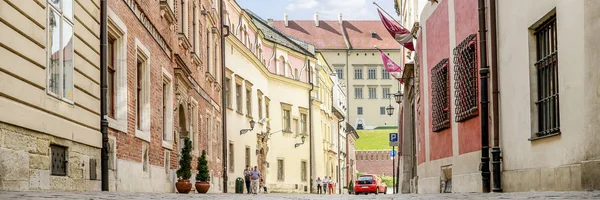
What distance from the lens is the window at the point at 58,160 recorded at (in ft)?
39.1

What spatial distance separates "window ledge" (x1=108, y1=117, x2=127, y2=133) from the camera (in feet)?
49.5

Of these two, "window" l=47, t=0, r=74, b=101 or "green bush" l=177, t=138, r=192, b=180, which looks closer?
"window" l=47, t=0, r=74, b=101

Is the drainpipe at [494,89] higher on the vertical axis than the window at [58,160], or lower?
higher

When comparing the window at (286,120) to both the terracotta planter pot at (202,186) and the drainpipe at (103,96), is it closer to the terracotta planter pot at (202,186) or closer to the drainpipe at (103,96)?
the terracotta planter pot at (202,186)

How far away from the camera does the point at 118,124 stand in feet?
51.5

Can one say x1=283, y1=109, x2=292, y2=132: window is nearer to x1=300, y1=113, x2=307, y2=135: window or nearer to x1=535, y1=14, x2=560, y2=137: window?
x1=300, y1=113, x2=307, y2=135: window

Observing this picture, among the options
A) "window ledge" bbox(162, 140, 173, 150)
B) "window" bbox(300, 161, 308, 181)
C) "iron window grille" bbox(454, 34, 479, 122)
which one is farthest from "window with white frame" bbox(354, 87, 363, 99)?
"iron window grille" bbox(454, 34, 479, 122)

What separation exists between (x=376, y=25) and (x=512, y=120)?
393 feet

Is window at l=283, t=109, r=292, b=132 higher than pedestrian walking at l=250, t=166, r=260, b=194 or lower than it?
higher

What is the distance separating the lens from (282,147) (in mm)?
53375

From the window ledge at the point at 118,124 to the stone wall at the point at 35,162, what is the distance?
52.0 inches

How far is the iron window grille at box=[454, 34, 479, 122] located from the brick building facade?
9358cm

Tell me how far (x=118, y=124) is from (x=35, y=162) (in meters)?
4.80

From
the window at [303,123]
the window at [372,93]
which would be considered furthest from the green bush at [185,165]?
the window at [372,93]
